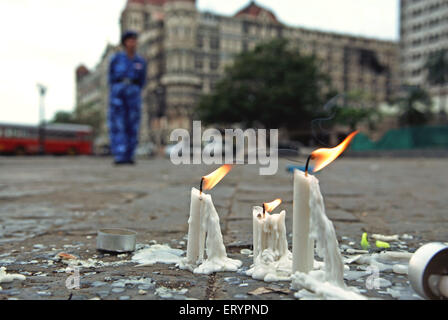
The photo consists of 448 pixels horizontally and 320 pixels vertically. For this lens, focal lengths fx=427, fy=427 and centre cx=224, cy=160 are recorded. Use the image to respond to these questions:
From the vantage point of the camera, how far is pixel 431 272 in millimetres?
1053

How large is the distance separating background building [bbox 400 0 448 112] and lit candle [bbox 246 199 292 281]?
6731cm

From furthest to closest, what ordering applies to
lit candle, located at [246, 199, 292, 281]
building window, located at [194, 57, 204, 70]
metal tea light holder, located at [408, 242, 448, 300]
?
building window, located at [194, 57, 204, 70], lit candle, located at [246, 199, 292, 281], metal tea light holder, located at [408, 242, 448, 300]

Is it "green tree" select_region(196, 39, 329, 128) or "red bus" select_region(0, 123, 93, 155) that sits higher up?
"green tree" select_region(196, 39, 329, 128)

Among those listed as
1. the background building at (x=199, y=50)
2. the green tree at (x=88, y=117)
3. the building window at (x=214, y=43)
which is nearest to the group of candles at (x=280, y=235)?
the background building at (x=199, y=50)

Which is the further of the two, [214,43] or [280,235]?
[214,43]

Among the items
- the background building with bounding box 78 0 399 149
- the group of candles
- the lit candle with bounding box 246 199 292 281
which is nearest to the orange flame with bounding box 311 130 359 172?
the group of candles

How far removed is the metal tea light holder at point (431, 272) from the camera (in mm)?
1038

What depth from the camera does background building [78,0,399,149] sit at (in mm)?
50094

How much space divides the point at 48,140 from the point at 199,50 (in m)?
25.0

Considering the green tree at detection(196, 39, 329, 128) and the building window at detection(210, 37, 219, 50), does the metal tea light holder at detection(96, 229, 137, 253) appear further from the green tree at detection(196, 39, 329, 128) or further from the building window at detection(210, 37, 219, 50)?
the building window at detection(210, 37, 219, 50)

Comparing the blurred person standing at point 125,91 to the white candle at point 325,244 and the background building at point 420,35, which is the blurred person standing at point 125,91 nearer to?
the white candle at point 325,244

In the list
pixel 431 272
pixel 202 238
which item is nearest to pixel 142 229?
pixel 202 238

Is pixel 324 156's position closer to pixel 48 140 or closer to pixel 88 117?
pixel 48 140
